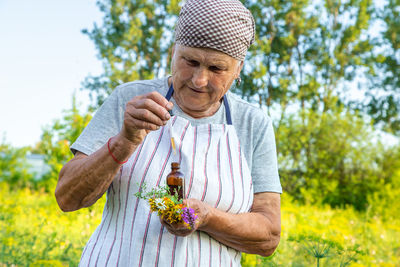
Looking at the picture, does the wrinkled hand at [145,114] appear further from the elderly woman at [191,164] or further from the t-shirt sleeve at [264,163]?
the t-shirt sleeve at [264,163]

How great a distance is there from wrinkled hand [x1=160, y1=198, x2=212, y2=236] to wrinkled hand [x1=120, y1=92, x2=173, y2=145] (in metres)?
0.28

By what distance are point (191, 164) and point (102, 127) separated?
0.39 m

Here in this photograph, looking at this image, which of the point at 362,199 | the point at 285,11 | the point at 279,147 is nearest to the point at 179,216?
the point at 279,147

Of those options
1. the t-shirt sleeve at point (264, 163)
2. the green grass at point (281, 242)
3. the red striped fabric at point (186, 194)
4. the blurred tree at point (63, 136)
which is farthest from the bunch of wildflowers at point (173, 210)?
the blurred tree at point (63, 136)

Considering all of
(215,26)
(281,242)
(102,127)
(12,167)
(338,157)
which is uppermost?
(215,26)

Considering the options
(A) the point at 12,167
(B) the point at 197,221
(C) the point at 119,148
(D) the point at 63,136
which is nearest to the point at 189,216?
(B) the point at 197,221

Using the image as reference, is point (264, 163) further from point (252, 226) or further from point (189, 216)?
point (189, 216)

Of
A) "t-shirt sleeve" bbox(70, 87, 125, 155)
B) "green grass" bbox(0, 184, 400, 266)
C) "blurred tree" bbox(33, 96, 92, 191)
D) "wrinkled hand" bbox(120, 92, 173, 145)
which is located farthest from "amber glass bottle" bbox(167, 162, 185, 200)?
"blurred tree" bbox(33, 96, 92, 191)

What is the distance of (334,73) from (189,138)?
12.6 m

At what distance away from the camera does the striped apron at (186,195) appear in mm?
1497

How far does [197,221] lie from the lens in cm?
133

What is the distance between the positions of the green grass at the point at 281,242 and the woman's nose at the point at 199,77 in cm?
115

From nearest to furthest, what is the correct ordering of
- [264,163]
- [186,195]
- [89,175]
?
[89,175], [186,195], [264,163]

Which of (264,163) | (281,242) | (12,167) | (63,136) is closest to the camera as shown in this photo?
(264,163)
